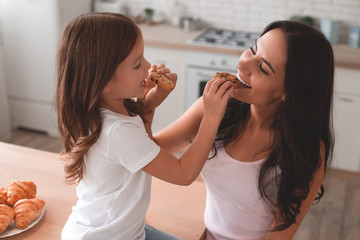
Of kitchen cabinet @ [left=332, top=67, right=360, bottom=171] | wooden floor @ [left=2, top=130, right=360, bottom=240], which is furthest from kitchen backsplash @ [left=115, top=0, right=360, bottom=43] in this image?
wooden floor @ [left=2, top=130, right=360, bottom=240]

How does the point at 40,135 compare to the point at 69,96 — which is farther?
the point at 40,135

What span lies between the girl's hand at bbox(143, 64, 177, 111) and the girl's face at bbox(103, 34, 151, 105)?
0.53 feet

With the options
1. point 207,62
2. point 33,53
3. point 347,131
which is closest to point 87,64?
point 207,62

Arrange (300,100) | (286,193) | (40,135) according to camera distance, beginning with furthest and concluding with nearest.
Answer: (40,135) < (286,193) < (300,100)

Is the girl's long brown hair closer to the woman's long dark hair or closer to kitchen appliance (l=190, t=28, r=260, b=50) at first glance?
the woman's long dark hair

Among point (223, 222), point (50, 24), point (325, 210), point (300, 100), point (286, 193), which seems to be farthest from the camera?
point (50, 24)

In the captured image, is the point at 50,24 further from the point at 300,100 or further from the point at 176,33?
the point at 300,100

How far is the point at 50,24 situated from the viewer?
3.69 meters

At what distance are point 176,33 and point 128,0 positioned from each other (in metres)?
0.79

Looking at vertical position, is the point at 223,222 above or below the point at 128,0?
below

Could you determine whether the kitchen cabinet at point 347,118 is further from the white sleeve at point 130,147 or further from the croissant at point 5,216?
the croissant at point 5,216

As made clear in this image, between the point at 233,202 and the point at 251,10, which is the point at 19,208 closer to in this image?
the point at 233,202

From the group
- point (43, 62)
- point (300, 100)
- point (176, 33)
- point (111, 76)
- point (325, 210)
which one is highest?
point (111, 76)

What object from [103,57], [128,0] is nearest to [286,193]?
[103,57]
